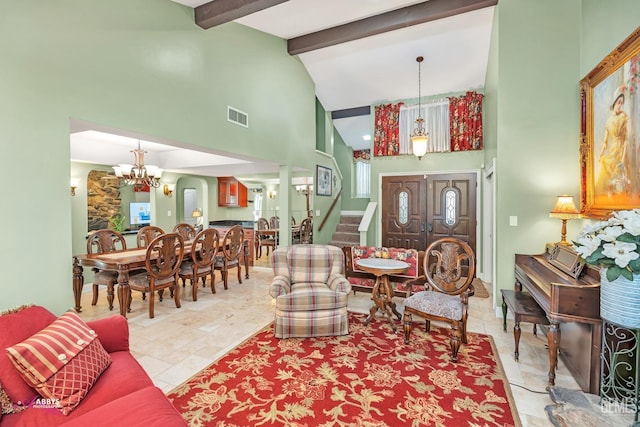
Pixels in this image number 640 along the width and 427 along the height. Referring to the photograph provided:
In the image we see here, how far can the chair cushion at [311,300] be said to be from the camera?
310cm

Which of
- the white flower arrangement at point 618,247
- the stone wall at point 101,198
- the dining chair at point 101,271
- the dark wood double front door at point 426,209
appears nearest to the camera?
the white flower arrangement at point 618,247

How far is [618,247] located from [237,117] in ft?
14.5

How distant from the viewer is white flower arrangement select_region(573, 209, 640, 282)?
162 cm

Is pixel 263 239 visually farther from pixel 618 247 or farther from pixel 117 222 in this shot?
pixel 618 247

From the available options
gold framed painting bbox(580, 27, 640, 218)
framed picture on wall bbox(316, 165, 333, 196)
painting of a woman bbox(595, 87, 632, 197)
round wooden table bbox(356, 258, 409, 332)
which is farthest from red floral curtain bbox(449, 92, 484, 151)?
round wooden table bbox(356, 258, 409, 332)

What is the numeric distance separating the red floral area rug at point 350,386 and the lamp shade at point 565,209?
1.56 meters

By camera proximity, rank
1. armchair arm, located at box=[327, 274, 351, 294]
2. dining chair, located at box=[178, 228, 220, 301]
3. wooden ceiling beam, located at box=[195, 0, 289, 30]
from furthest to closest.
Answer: dining chair, located at box=[178, 228, 220, 301], wooden ceiling beam, located at box=[195, 0, 289, 30], armchair arm, located at box=[327, 274, 351, 294]

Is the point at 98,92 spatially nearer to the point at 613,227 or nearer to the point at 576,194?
the point at 613,227

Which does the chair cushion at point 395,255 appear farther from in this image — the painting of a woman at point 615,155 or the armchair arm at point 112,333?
the armchair arm at point 112,333

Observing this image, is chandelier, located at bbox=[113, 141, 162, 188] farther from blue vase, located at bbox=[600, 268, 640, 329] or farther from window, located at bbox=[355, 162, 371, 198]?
window, located at bbox=[355, 162, 371, 198]

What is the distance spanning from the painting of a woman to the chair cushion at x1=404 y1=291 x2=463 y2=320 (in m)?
1.71

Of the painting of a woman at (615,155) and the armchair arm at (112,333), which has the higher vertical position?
the painting of a woman at (615,155)

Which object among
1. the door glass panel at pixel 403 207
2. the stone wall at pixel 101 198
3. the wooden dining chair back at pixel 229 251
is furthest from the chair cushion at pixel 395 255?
the stone wall at pixel 101 198

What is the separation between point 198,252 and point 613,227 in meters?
4.67
